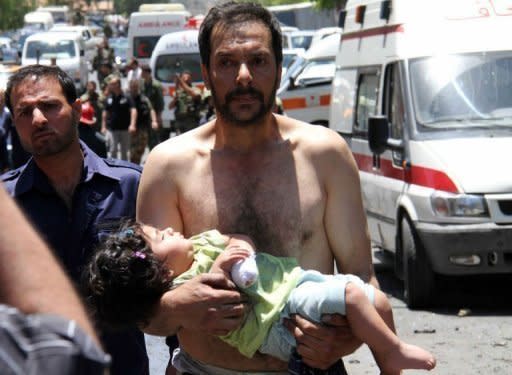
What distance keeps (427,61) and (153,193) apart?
7185mm

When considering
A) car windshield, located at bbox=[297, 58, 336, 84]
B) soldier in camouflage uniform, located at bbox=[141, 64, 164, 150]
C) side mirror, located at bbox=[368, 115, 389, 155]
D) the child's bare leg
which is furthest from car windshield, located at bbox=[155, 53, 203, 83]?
the child's bare leg

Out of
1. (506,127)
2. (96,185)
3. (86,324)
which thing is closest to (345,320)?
(96,185)

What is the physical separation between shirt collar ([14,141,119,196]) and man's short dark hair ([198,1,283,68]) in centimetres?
105

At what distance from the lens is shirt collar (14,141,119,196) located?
4.72 m

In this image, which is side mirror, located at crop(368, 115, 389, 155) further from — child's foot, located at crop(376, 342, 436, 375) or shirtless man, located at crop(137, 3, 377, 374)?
child's foot, located at crop(376, 342, 436, 375)

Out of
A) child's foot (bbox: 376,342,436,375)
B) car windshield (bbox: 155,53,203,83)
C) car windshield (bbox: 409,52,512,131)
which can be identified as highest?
child's foot (bbox: 376,342,436,375)

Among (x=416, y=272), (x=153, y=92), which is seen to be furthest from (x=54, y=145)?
(x=153, y=92)

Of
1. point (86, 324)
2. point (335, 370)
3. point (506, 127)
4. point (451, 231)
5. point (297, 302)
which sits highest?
point (86, 324)

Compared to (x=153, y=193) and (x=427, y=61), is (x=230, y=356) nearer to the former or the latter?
(x=153, y=193)

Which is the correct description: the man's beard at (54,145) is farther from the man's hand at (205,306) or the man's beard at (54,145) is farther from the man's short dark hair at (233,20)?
the man's hand at (205,306)

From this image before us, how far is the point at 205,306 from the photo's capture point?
351cm

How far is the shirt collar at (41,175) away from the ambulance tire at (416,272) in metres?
5.49

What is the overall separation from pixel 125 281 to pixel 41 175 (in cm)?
148

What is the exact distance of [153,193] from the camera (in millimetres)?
3775
